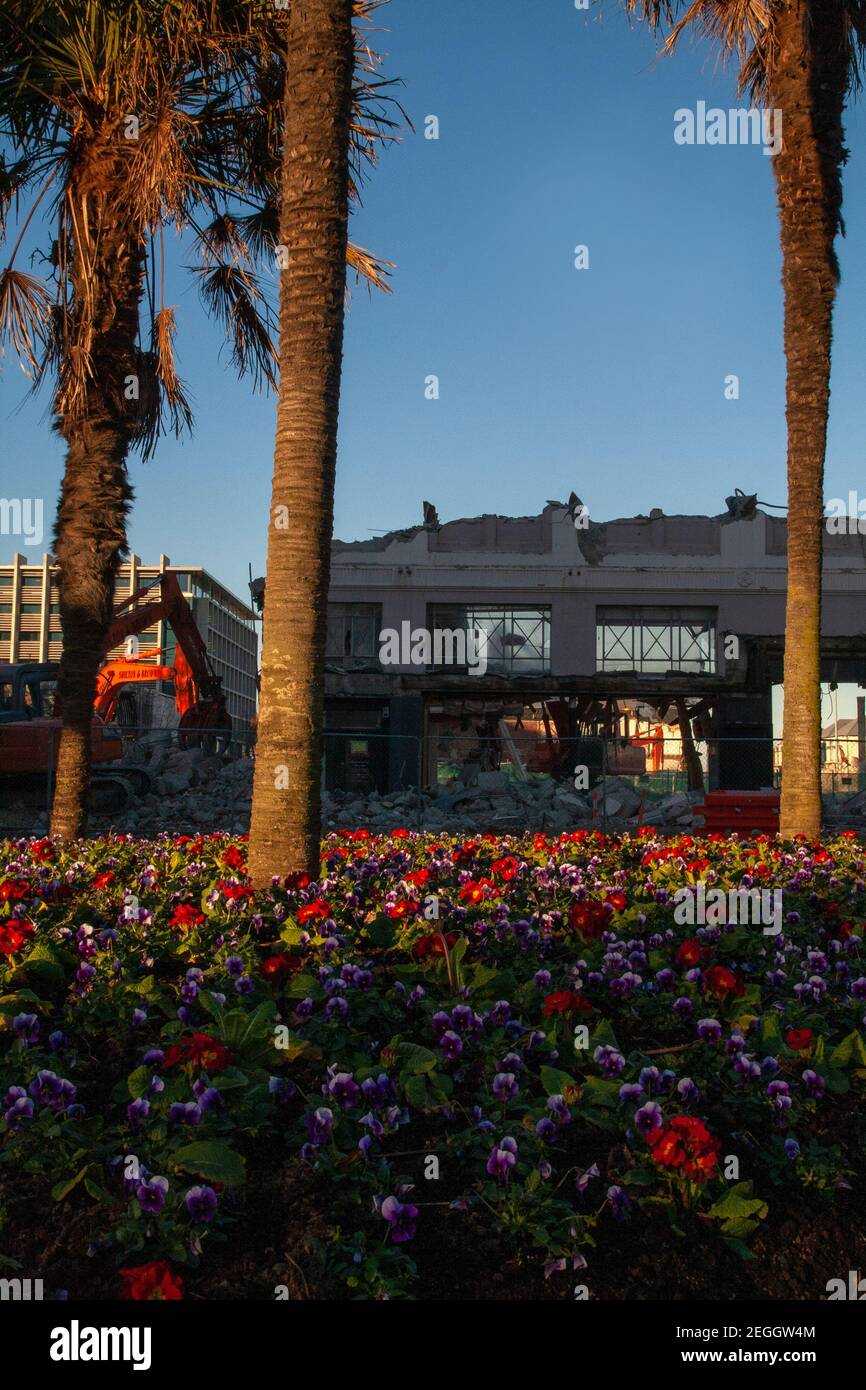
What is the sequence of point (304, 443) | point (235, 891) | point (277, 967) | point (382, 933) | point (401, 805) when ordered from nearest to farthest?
1. point (277, 967)
2. point (382, 933)
3. point (235, 891)
4. point (304, 443)
5. point (401, 805)

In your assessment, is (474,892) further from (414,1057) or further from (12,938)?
(12,938)

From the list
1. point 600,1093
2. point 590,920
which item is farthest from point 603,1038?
point 590,920

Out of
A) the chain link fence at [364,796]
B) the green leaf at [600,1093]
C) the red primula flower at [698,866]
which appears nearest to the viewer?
the green leaf at [600,1093]

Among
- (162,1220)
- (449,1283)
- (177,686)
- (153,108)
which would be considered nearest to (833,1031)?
(449,1283)

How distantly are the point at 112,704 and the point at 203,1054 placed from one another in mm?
23737

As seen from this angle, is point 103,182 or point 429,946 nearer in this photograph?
point 429,946

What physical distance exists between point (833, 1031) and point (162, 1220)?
261 centimetres

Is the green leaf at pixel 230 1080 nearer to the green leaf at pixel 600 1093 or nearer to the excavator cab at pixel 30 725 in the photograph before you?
the green leaf at pixel 600 1093

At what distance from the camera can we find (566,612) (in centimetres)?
4184

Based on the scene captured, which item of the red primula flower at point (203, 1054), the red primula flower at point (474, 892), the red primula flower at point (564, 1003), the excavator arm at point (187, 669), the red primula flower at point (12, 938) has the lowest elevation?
the red primula flower at point (203, 1054)

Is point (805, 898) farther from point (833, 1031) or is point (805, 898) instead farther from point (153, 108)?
point (153, 108)

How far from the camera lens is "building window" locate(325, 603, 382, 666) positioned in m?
41.3

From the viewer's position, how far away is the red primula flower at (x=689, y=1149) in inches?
111

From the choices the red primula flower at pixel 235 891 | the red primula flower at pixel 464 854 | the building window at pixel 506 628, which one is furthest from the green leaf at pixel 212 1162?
the building window at pixel 506 628
